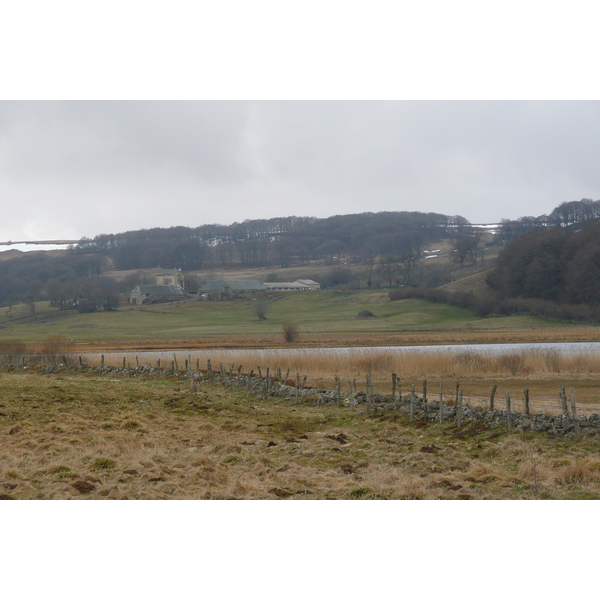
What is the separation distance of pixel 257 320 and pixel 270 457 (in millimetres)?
91604

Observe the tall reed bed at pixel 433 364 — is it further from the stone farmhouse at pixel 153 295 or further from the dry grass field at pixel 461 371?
the stone farmhouse at pixel 153 295

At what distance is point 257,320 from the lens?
350 feet

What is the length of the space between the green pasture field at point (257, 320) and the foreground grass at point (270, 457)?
47602 millimetres

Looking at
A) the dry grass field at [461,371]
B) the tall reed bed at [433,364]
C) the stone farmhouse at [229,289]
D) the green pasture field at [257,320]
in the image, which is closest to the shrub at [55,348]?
the dry grass field at [461,371]

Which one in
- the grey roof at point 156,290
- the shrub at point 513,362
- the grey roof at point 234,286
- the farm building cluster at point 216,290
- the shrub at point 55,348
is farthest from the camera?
the grey roof at point 234,286

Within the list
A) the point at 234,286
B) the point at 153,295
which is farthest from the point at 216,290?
the point at 153,295

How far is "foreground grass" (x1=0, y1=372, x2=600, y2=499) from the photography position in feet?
40.4

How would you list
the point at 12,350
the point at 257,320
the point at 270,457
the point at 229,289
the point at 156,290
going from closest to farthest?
1. the point at 270,457
2. the point at 12,350
3. the point at 257,320
4. the point at 229,289
5. the point at 156,290

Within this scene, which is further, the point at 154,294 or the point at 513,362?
the point at 154,294

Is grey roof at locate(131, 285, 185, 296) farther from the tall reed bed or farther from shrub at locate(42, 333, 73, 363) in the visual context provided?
the tall reed bed

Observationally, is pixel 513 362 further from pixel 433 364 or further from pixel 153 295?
pixel 153 295

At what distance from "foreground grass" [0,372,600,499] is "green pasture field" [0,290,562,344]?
47.6m

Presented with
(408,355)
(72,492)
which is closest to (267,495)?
(72,492)

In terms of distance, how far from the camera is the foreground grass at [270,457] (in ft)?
40.4
